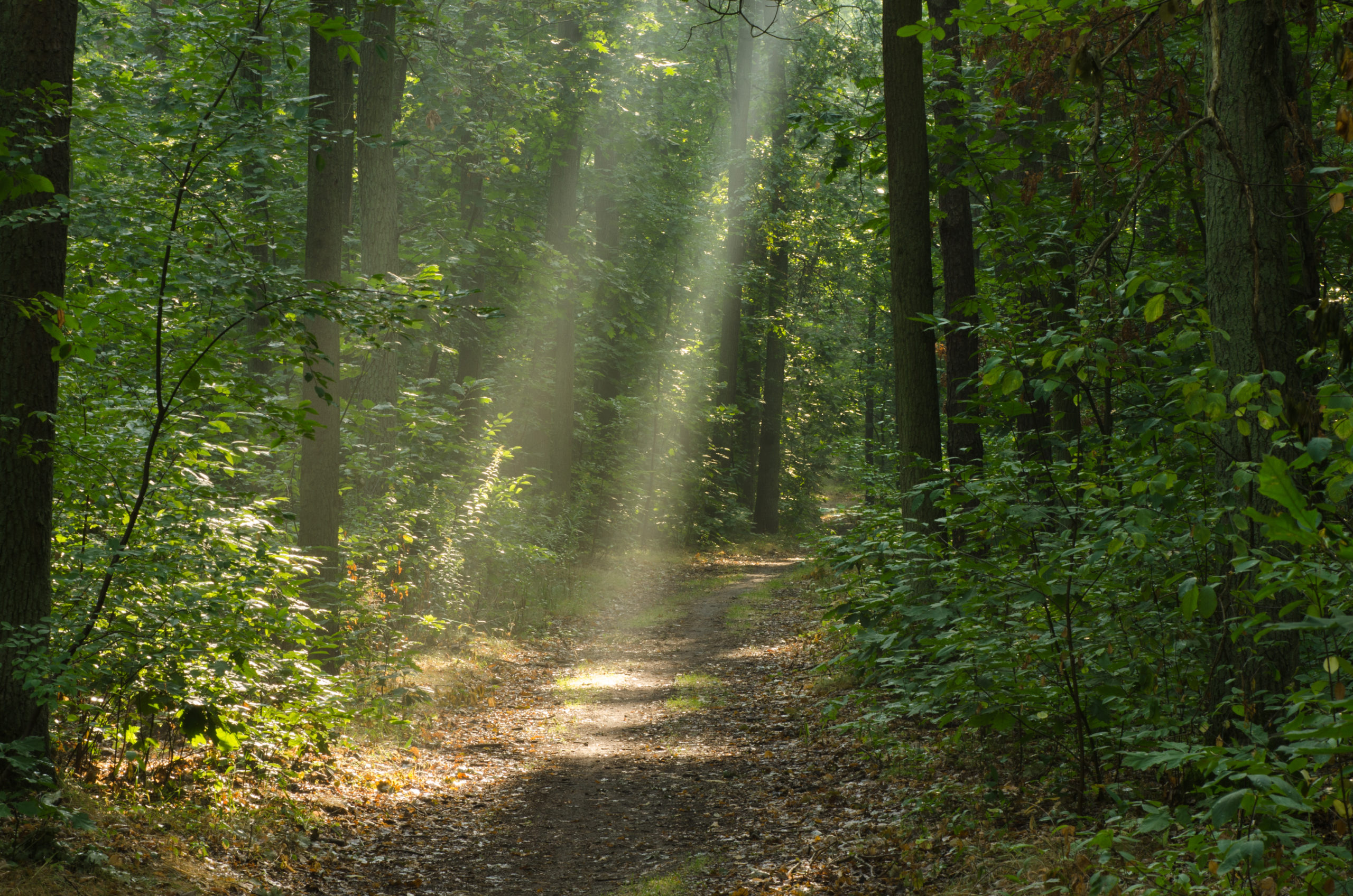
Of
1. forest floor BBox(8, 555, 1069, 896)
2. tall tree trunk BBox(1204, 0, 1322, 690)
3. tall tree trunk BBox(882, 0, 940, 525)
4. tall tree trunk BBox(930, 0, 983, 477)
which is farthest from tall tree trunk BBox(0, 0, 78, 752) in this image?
tall tree trunk BBox(930, 0, 983, 477)

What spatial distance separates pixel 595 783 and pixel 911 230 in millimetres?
5829

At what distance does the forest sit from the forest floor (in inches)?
2.5

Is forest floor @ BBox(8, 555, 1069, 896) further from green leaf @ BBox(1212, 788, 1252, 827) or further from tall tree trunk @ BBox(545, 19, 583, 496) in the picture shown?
tall tree trunk @ BBox(545, 19, 583, 496)

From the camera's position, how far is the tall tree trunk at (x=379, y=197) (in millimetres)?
12156

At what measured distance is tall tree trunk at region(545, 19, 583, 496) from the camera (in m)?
16.8

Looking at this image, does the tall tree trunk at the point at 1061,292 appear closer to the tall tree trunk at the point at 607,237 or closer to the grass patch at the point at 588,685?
the grass patch at the point at 588,685

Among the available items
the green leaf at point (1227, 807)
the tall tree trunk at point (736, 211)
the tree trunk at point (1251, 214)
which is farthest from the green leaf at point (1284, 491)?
the tall tree trunk at point (736, 211)

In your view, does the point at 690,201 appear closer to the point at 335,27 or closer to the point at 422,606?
the point at 422,606

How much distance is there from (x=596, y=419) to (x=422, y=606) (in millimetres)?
12069

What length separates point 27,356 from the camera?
530 centimetres

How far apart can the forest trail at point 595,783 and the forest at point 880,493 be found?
0.12 metres

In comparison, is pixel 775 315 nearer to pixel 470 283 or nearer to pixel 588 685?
pixel 470 283

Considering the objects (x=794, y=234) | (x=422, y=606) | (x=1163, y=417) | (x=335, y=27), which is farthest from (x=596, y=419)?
(x=1163, y=417)

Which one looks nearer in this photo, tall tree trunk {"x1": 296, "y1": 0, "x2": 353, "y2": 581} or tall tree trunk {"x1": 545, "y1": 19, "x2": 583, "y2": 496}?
tall tree trunk {"x1": 296, "y1": 0, "x2": 353, "y2": 581}
